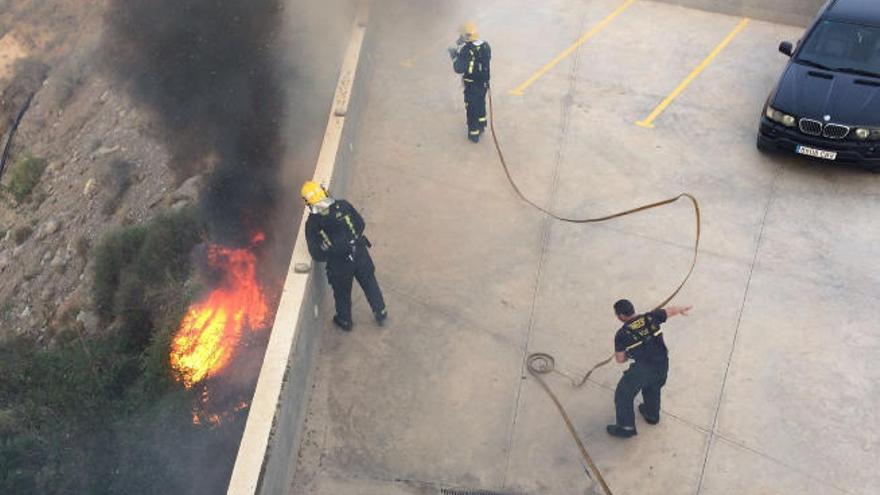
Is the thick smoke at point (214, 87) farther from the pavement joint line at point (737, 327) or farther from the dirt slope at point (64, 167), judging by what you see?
the pavement joint line at point (737, 327)

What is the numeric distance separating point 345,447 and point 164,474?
68.9 inches

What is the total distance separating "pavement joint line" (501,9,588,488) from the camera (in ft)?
20.4

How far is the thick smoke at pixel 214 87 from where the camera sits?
979cm

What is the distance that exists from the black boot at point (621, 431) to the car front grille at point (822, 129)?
4737 millimetres

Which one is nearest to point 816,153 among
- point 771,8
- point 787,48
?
point 787,48

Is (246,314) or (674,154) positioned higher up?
(674,154)

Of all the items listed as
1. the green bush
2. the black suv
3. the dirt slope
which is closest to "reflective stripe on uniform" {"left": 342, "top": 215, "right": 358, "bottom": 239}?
the dirt slope

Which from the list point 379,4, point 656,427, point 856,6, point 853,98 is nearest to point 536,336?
point 656,427

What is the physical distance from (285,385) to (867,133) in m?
7.13

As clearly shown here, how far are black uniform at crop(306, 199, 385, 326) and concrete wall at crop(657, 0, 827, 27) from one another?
9.49 meters

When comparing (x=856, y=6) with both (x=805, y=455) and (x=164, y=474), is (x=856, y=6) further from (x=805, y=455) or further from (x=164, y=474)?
(x=164, y=474)

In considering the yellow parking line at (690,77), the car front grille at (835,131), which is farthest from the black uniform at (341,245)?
the car front grille at (835,131)

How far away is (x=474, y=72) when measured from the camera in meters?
9.02

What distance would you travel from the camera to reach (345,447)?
20.1 ft
